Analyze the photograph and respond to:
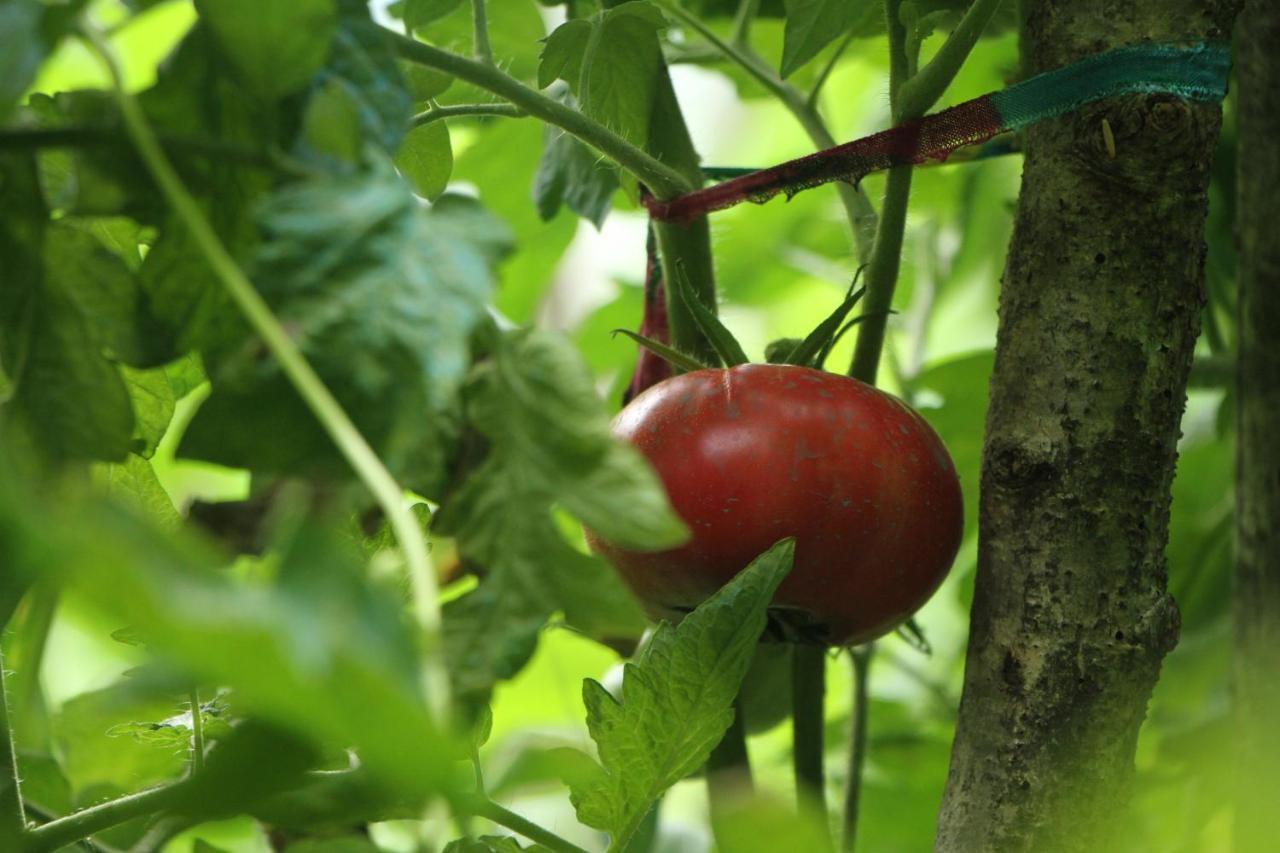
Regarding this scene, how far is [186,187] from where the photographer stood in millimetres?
296

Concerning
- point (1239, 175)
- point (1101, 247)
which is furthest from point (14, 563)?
point (1239, 175)

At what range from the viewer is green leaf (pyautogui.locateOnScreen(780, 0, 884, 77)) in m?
0.55

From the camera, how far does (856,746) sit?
729 millimetres

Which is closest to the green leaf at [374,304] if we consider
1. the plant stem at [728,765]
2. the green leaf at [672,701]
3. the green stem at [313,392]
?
the green stem at [313,392]

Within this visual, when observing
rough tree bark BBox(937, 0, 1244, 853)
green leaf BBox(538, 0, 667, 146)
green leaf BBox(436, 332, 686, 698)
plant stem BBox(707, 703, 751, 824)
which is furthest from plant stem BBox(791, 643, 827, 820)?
green leaf BBox(436, 332, 686, 698)

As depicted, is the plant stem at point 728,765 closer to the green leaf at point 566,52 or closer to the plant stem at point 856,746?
the plant stem at point 856,746

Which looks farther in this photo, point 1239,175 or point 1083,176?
point 1239,175

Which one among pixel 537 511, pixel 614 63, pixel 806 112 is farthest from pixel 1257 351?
pixel 537 511

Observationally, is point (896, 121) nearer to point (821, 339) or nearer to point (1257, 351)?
point (821, 339)

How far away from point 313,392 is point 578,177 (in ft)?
1.35

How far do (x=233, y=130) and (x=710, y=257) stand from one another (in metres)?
0.31

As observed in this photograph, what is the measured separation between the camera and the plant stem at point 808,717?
60cm

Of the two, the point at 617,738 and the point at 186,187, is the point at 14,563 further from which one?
the point at 617,738

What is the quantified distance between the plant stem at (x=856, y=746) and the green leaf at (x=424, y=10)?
397mm
